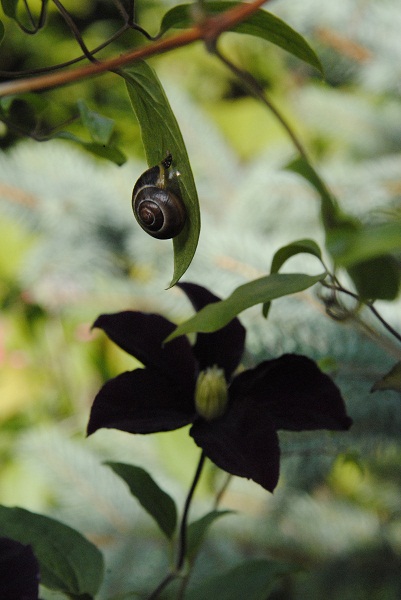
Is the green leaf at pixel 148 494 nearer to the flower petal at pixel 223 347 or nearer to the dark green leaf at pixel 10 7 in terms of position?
the flower petal at pixel 223 347

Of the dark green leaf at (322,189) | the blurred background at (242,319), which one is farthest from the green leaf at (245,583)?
the dark green leaf at (322,189)

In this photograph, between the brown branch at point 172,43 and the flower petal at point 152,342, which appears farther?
the flower petal at point 152,342

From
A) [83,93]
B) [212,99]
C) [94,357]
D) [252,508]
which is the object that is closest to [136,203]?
[252,508]

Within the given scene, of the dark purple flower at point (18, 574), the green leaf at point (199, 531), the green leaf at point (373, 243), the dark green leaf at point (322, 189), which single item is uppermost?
the green leaf at point (373, 243)

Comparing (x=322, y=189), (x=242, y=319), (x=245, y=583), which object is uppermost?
(x=322, y=189)

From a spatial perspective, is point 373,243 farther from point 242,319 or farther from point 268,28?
point 242,319

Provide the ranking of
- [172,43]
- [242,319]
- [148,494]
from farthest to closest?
1. [242,319]
2. [148,494]
3. [172,43]

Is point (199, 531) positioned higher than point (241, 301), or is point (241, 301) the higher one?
point (241, 301)

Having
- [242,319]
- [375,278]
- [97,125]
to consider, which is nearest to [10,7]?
[97,125]

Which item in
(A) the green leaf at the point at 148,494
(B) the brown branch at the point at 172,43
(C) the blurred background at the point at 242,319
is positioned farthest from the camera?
(C) the blurred background at the point at 242,319
